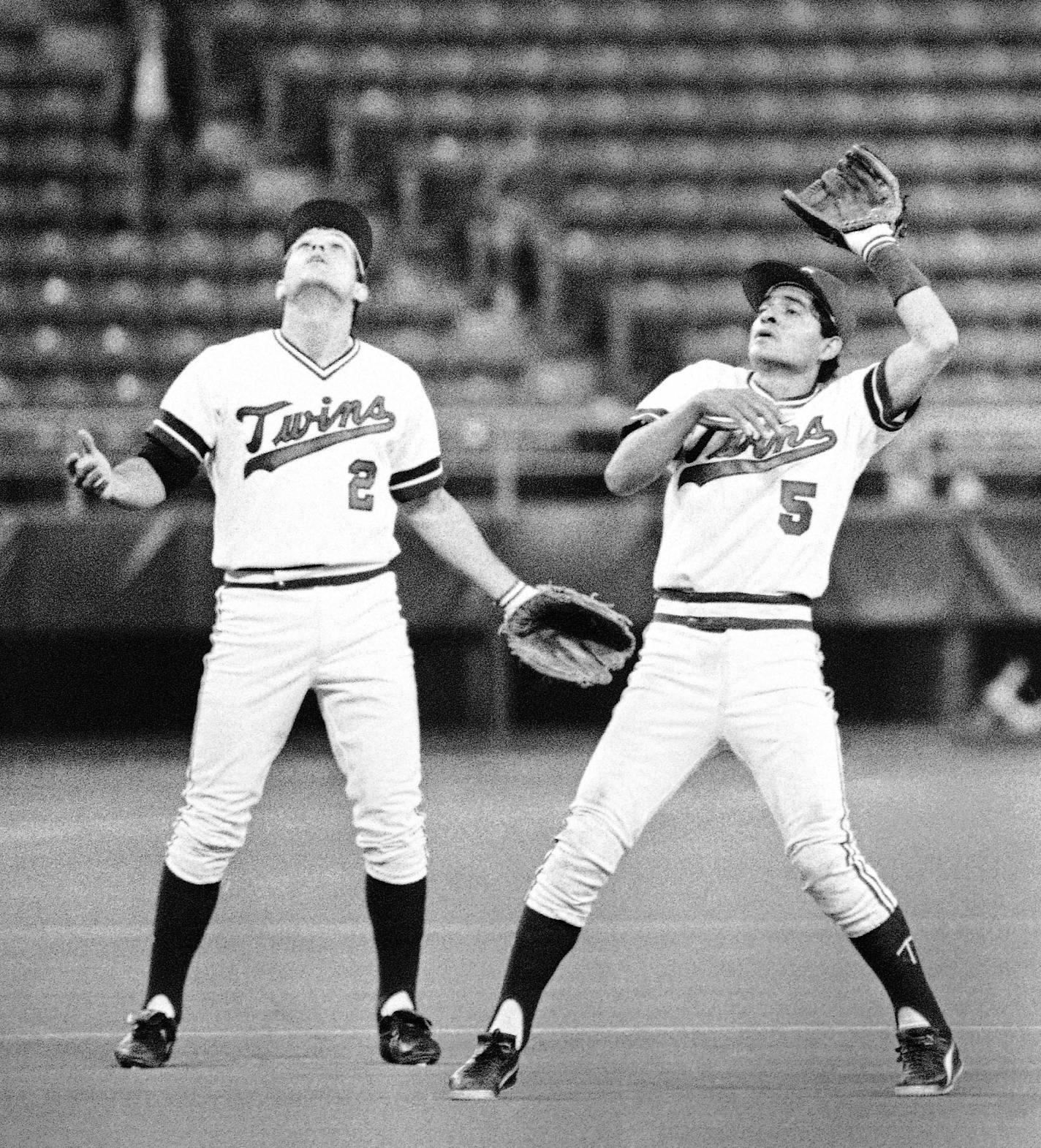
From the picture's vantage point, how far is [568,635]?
5.88 meters

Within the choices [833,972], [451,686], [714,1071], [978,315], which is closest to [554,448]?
[451,686]

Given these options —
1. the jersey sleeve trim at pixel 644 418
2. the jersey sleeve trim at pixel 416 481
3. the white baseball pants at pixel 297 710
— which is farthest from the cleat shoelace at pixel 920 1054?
the jersey sleeve trim at pixel 416 481

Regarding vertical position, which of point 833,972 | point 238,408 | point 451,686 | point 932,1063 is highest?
point 238,408

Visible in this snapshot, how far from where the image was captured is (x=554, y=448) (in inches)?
601

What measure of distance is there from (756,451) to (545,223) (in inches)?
567

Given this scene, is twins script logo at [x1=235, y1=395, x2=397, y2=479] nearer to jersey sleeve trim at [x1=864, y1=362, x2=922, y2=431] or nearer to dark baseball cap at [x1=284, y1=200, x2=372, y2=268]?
dark baseball cap at [x1=284, y1=200, x2=372, y2=268]

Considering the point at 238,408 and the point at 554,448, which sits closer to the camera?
the point at 238,408

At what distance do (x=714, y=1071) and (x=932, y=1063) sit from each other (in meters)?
0.52

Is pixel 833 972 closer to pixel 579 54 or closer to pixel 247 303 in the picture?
pixel 247 303

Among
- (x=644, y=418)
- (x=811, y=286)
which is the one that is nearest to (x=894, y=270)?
(x=811, y=286)

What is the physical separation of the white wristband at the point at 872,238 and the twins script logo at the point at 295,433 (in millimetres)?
1352

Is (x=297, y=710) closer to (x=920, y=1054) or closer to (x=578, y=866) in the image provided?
(x=578, y=866)

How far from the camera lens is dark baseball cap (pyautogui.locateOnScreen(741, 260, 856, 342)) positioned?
548 cm

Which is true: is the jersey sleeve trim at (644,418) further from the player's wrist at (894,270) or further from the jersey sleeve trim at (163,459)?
the jersey sleeve trim at (163,459)
